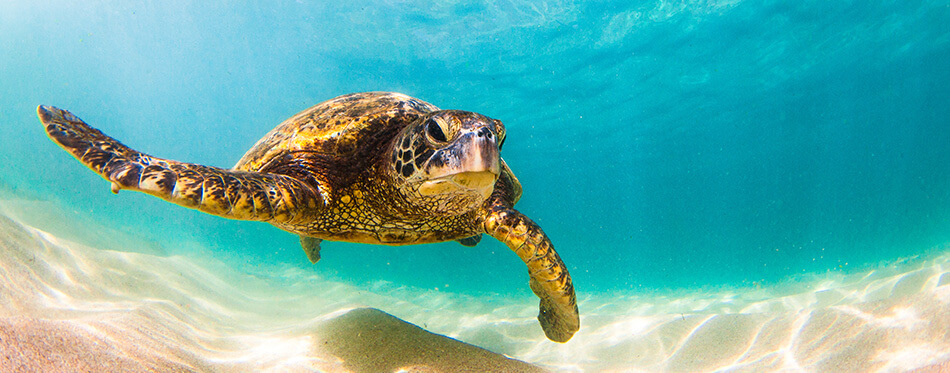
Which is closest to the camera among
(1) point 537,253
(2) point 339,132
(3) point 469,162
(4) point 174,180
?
(4) point 174,180

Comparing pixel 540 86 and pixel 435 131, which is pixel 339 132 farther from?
pixel 540 86

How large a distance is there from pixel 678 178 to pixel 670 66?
3623 cm

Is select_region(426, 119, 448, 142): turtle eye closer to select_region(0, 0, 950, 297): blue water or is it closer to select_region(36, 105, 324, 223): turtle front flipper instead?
select_region(36, 105, 324, 223): turtle front flipper

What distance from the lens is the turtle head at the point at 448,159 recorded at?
2049 mm

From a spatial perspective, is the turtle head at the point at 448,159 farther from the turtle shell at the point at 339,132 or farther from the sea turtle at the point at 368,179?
the turtle shell at the point at 339,132

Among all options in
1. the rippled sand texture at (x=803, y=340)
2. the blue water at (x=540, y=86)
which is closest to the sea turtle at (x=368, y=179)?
the rippled sand texture at (x=803, y=340)

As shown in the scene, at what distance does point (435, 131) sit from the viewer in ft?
7.42

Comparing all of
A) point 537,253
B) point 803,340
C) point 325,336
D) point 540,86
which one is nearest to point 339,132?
point 325,336

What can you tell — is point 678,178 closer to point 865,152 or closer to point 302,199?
point 865,152

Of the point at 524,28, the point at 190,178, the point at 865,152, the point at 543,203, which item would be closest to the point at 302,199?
the point at 190,178

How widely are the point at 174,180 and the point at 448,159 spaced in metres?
1.40

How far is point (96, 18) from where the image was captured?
89.6 feet

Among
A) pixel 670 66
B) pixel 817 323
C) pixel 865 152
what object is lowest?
pixel 817 323

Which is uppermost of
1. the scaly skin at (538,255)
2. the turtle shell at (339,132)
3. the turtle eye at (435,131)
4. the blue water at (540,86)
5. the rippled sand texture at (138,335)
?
the blue water at (540,86)
